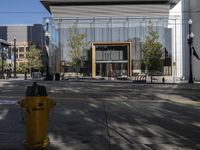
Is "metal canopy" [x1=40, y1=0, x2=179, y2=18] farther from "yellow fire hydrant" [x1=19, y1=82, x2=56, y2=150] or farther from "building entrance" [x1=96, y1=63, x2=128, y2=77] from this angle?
"yellow fire hydrant" [x1=19, y1=82, x2=56, y2=150]

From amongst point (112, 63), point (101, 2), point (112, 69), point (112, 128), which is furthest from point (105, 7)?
point (112, 128)

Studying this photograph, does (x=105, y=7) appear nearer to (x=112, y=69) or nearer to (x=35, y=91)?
(x=112, y=69)

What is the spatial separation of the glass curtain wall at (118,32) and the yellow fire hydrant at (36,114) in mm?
64698

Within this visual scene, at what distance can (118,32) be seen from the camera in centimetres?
7625

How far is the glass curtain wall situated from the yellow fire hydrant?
6470cm

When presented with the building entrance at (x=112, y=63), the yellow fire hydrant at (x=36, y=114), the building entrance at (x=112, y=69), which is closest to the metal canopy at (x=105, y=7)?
the building entrance at (x=112, y=63)

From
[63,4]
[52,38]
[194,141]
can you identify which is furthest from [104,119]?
[63,4]

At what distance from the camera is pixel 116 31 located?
76.3m

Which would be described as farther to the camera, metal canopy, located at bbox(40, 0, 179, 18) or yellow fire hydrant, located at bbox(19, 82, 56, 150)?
metal canopy, located at bbox(40, 0, 179, 18)

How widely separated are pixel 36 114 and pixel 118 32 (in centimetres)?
6877

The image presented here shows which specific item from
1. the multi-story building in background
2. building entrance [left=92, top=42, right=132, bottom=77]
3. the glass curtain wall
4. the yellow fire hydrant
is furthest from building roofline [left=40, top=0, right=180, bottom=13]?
the multi-story building in background

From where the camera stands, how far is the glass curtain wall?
242ft

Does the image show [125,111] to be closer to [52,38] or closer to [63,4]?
[52,38]

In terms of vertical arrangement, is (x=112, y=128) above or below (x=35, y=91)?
below
